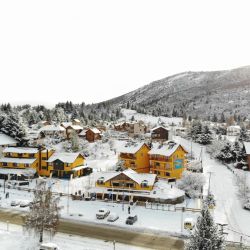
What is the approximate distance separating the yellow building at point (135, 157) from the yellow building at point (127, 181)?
1354 centimetres

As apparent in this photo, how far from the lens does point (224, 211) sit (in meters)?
56.4

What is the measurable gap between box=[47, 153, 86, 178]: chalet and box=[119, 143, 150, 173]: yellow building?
9957 mm

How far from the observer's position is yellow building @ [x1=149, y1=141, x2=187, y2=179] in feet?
236

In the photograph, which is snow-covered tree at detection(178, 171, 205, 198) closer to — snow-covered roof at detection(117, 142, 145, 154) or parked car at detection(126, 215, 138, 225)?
snow-covered roof at detection(117, 142, 145, 154)

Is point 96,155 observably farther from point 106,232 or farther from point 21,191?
point 106,232

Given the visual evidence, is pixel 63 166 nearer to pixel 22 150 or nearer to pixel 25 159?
pixel 25 159

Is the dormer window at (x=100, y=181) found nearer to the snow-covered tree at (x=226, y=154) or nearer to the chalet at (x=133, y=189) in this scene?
the chalet at (x=133, y=189)

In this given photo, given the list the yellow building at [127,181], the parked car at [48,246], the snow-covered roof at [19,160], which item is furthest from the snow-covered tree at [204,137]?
the parked car at [48,246]

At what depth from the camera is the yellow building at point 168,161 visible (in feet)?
236

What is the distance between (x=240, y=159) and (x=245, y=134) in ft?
74.0

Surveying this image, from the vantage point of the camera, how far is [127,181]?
6147 cm

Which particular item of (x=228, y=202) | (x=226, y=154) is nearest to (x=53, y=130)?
(x=226, y=154)

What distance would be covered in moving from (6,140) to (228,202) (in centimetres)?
5816

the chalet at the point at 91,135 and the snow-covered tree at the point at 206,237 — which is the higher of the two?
the chalet at the point at 91,135
